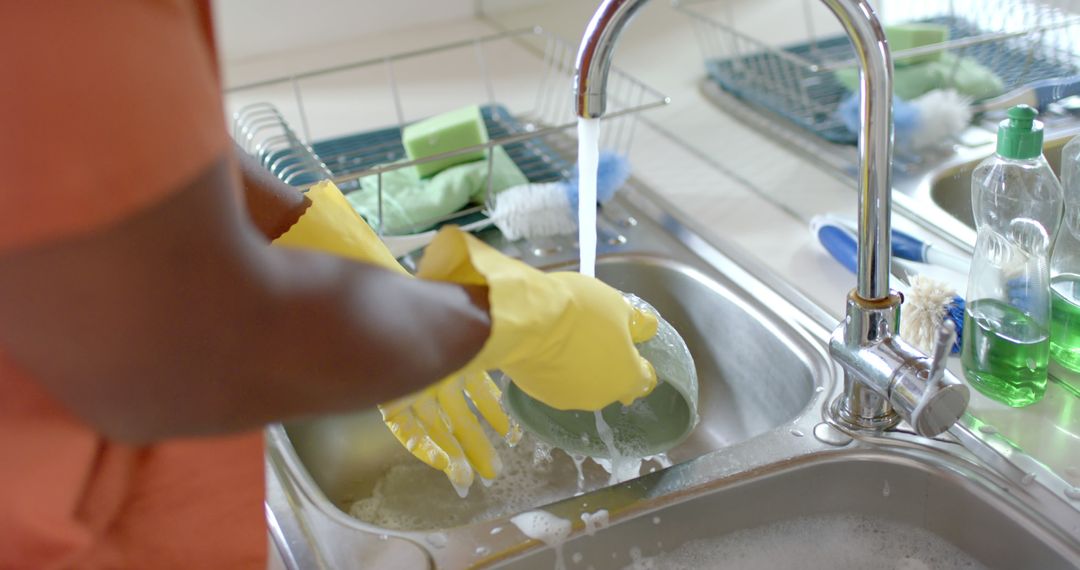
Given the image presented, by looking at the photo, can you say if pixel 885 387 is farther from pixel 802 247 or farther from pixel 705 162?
pixel 705 162

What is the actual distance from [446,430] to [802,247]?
1.64 feet

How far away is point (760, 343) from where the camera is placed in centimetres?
101

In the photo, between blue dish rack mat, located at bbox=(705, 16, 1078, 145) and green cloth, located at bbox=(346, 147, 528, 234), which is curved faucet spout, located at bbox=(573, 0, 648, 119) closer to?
green cloth, located at bbox=(346, 147, 528, 234)

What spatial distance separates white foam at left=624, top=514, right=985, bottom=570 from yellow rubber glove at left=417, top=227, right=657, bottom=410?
0.18 metres

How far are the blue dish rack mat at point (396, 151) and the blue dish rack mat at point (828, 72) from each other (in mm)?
312

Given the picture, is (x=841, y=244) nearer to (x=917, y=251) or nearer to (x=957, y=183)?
(x=917, y=251)

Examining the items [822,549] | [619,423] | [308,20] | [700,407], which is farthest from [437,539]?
[308,20]

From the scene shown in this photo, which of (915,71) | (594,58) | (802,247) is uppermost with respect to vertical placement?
(594,58)

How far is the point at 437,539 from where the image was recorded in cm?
76

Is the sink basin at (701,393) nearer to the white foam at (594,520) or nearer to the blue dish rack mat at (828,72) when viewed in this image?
the white foam at (594,520)

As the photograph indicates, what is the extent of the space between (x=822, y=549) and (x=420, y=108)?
955 millimetres

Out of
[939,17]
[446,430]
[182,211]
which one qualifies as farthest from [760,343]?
[939,17]

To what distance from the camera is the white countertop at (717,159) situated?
2.79ft

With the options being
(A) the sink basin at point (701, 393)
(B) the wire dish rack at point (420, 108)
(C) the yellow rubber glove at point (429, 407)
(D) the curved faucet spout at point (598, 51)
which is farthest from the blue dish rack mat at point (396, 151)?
(D) the curved faucet spout at point (598, 51)
